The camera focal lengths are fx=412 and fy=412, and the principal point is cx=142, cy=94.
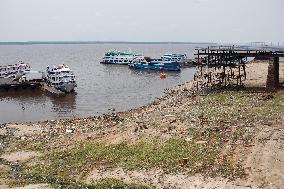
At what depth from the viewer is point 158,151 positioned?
26.5 meters

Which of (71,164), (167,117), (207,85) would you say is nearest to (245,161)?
(71,164)

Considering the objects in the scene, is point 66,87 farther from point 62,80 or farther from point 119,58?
point 119,58

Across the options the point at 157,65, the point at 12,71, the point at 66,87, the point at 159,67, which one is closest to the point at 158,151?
the point at 66,87

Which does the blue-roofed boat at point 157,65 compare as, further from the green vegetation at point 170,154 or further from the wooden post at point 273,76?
the green vegetation at point 170,154

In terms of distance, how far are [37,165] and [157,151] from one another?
7.72 metres

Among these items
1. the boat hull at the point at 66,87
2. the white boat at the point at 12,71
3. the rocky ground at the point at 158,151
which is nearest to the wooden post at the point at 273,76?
the rocky ground at the point at 158,151

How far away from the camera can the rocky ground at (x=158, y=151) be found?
73.6 ft

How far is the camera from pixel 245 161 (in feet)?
78.5

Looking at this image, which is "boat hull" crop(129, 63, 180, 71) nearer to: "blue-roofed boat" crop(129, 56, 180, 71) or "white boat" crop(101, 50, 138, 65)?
"blue-roofed boat" crop(129, 56, 180, 71)

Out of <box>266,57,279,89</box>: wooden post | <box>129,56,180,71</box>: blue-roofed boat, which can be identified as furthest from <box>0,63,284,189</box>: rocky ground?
<box>129,56,180,71</box>: blue-roofed boat

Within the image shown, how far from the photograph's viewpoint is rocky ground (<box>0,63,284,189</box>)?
22.4m

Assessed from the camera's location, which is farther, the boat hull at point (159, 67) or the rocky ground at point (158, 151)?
the boat hull at point (159, 67)

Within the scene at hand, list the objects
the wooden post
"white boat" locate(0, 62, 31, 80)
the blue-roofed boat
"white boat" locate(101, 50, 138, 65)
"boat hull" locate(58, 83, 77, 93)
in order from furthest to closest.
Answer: "white boat" locate(101, 50, 138, 65) → the blue-roofed boat → "white boat" locate(0, 62, 31, 80) → "boat hull" locate(58, 83, 77, 93) → the wooden post

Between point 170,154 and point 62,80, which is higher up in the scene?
point 62,80
